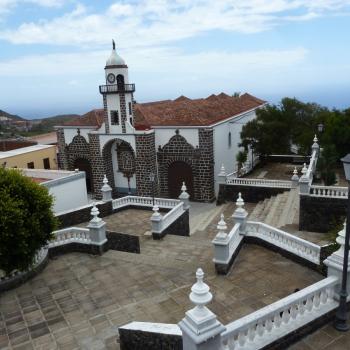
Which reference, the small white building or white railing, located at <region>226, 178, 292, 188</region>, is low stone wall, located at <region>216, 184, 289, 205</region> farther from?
the small white building

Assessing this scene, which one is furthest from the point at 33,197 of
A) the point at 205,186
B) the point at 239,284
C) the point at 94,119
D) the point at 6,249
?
the point at 94,119

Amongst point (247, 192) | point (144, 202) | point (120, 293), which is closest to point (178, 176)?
point (247, 192)

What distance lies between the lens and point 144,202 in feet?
61.6

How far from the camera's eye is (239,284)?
31.6 ft

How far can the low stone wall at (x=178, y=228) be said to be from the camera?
14.9m

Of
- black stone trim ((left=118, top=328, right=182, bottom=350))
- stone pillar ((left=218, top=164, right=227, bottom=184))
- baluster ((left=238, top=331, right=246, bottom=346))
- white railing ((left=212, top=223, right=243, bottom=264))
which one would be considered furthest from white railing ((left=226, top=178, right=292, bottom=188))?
black stone trim ((left=118, top=328, right=182, bottom=350))

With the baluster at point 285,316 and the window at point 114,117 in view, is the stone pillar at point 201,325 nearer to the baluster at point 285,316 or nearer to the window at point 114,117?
the baluster at point 285,316

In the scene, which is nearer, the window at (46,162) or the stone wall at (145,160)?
the stone wall at (145,160)

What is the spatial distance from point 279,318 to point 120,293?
446 cm

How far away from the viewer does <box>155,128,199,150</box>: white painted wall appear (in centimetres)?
2497

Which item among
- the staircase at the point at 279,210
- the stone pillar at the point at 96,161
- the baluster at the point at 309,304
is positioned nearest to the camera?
the baluster at the point at 309,304

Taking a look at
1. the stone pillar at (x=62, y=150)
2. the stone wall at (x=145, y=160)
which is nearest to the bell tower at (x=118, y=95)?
the stone wall at (x=145, y=160)

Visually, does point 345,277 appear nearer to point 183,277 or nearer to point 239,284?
point 239,284

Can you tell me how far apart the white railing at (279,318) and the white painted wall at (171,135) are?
1802cm
